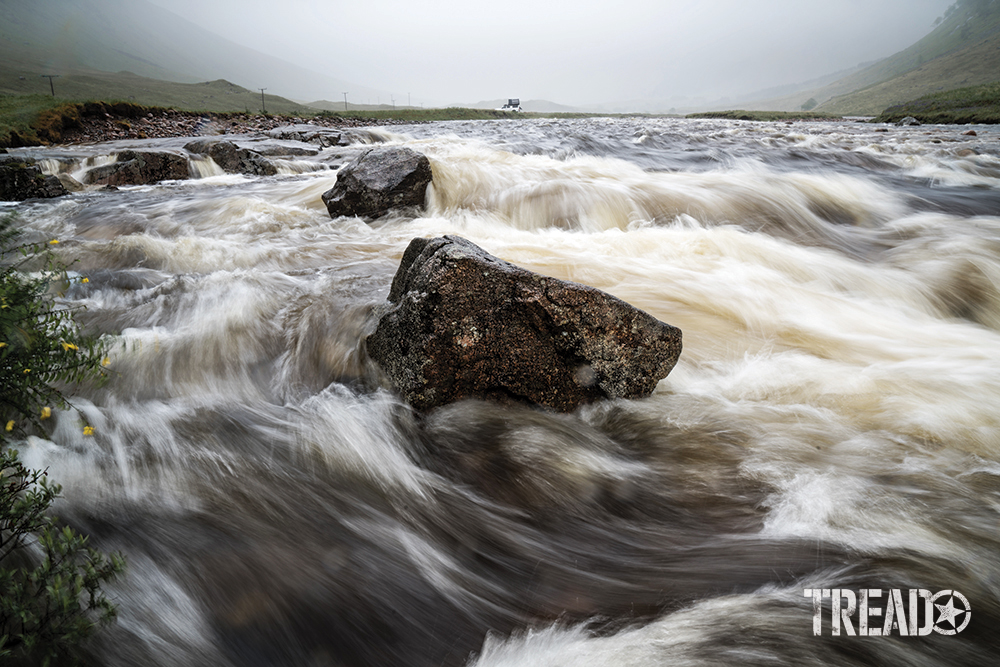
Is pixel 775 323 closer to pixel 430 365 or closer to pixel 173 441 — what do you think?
pixel 430 365

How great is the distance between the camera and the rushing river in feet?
6.03

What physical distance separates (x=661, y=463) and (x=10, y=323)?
317cm

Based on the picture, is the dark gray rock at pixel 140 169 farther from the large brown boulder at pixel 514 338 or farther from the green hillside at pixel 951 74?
the green hillside at pixel 951 74

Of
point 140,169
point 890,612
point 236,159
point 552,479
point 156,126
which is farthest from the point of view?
point 156,126

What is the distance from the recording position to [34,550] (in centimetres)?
183

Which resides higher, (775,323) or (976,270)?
(976,270)

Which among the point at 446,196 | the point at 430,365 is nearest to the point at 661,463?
the point at 430,365

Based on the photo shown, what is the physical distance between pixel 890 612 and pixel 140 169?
566 inches

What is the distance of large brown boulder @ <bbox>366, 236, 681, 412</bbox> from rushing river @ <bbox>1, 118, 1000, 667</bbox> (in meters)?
0.18

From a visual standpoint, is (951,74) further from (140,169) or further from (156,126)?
(140,169)

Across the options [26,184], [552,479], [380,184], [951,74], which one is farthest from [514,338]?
[951,74]

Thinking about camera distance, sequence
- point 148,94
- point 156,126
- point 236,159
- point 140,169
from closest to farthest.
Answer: point 140,169
point 236,159
point 156,126
point 148,94

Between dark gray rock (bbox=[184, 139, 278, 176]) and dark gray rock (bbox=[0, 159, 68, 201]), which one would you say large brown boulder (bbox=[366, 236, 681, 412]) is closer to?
dark gray rock (bbox=[0, 159, 68, 201])

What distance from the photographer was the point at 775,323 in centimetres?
445
